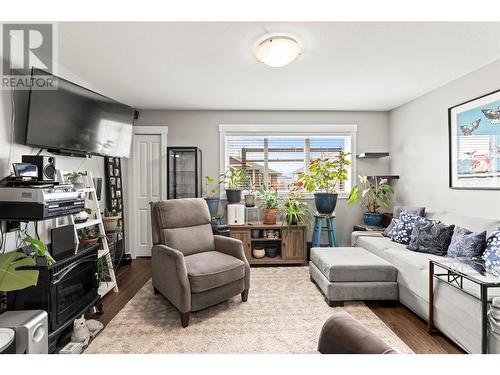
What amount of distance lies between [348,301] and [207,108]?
125 inches

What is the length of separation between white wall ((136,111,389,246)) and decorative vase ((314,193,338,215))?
658 millimetres

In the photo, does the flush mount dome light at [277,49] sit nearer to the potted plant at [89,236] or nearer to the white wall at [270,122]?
the white wall at [270,122]

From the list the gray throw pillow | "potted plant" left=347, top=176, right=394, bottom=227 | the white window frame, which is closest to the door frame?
the white window frame

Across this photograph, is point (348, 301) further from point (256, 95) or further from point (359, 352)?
point (256, 95)

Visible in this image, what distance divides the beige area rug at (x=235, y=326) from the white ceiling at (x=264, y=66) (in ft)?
7.52

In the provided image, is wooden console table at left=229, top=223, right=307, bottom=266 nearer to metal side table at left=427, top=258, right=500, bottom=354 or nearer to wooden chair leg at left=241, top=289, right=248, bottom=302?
wooden chair leg at left=241, top=289, right=248, bottom=302

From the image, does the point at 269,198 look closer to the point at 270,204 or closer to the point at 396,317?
the point at 270,204

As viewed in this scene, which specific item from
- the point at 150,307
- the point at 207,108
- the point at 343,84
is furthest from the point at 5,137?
the point at 343,84

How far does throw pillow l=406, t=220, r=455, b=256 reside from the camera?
235 cm

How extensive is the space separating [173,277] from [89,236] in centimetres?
113

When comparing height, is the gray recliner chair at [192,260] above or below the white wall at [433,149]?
below

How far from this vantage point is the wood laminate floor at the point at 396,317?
5.52 ft

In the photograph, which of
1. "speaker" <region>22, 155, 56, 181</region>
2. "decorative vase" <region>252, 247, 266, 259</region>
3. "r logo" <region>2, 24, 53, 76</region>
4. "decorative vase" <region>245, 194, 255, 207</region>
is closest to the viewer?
"r logo" <region>2, 24, 53, 76</region>

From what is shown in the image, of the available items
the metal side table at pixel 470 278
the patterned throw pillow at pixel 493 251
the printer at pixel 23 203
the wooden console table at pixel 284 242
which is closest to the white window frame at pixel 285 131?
the wooden console table at pixel 284 242
